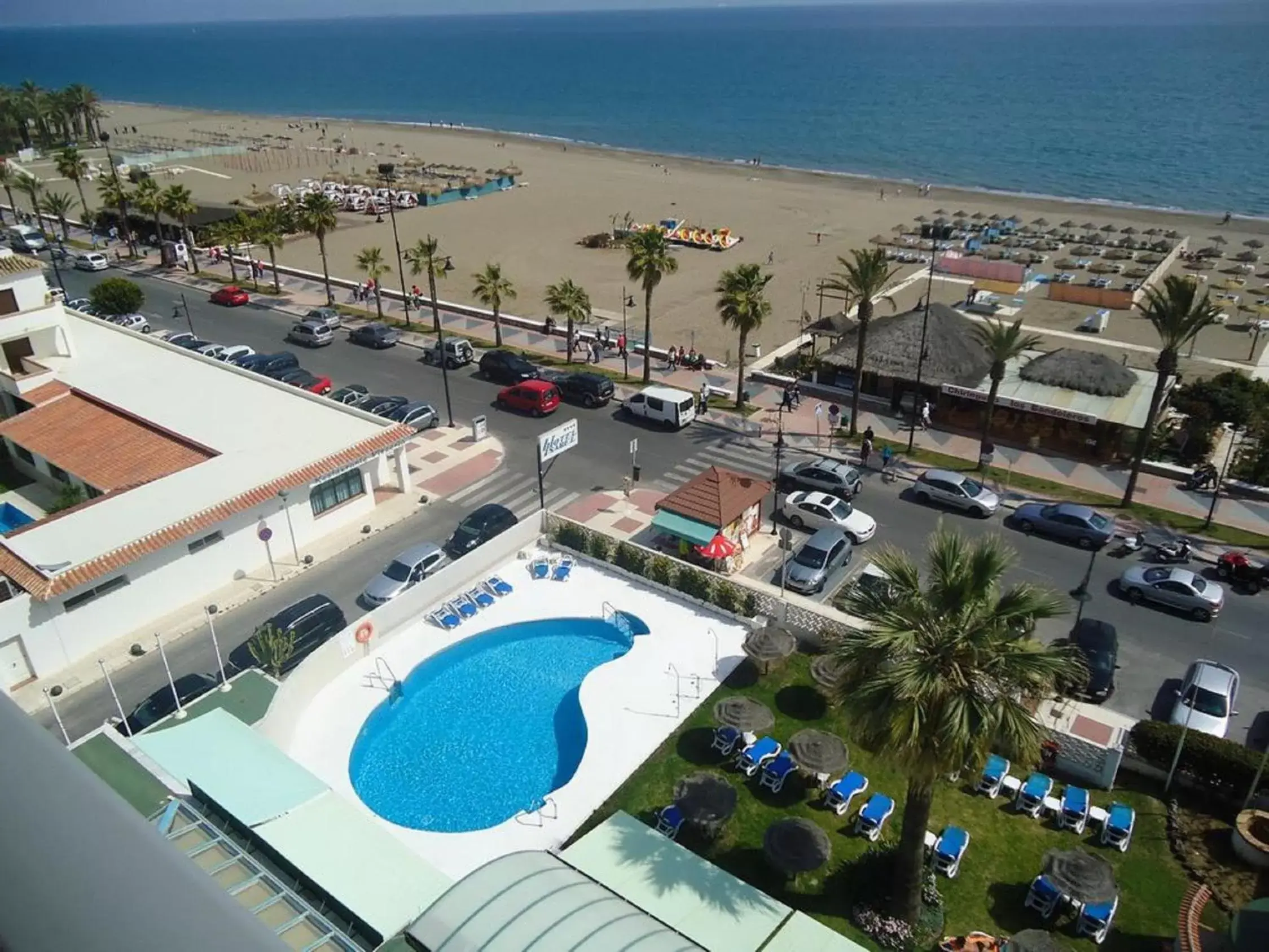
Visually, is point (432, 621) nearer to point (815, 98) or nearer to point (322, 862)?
point (322, 862)

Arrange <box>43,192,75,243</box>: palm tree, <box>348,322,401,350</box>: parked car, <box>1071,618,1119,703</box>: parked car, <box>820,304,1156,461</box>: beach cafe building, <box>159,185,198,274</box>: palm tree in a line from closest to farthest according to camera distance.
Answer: <box>1071,618,1119,703</box>: parked car, <box>820,304,1156,461</box>: beach cafe building, <box>348,322,401,350</box>: parked car, <box>159,185,198,274</box>: palm tree, <box>43,192,75,243</box>: palm tree

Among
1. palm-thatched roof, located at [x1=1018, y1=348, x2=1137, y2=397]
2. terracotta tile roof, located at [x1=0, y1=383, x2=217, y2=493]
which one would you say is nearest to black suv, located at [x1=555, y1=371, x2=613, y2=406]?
terracotta tile roof, located at [x1=0, y1=383, x2=217, y2=493]

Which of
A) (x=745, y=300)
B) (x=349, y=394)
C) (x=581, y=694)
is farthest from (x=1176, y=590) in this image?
(x=349, y=394)

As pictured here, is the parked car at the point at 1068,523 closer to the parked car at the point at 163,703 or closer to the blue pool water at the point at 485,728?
the blue pool water at the point at 485,728

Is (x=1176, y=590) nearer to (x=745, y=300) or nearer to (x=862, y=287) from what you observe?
(x=862, y=287)

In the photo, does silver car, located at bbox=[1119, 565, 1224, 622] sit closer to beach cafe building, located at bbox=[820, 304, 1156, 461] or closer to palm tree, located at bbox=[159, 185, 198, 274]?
beach cafe building, located at bbox=[820, 304, 1156, 461]

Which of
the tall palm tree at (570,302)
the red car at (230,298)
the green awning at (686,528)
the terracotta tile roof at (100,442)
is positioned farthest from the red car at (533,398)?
the red car at (230,298)

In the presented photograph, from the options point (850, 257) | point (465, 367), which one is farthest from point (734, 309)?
point (850, 257)
